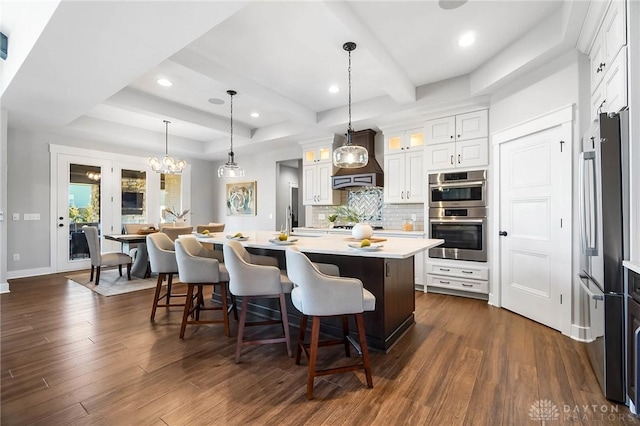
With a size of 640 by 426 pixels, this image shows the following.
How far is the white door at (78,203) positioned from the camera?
223 inches

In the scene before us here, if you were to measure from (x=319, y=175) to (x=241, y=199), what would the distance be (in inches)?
107

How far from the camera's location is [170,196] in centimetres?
744


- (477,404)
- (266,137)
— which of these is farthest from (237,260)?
(266,137)

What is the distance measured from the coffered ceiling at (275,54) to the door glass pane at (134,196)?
173cm

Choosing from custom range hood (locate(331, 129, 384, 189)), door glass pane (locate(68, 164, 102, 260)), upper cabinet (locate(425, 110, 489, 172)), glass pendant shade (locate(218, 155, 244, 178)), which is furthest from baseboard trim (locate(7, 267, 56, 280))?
upper cabinet (locate(425, 110, 489, 172))

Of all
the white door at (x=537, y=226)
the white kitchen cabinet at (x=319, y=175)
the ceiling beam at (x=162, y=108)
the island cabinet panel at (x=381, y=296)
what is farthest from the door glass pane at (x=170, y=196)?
the white door at (x=537, y=226)

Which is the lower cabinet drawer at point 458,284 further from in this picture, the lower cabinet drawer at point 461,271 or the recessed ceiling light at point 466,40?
the recessed ceiling light at point 466,40

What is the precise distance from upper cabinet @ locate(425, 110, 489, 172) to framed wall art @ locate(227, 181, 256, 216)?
4.44m

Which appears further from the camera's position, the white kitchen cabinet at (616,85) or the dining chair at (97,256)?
the dining chair at (97,256)

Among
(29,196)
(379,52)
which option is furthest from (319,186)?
(29,196)

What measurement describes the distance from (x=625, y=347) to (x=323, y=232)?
4.12 m

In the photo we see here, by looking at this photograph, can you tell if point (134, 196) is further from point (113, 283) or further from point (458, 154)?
point (458, 154)

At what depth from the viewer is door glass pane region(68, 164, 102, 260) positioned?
5.84 m

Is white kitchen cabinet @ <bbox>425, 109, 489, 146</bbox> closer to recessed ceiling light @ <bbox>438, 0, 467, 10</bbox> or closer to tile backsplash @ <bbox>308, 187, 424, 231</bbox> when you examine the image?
tile backsplash @ <bbox>308, 187, 424, 231</bbox>
